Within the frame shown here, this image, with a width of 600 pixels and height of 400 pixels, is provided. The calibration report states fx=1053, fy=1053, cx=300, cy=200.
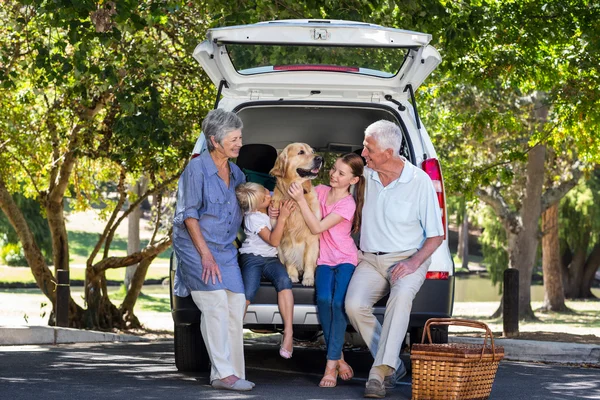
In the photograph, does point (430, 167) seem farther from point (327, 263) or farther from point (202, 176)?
point (202, 176)

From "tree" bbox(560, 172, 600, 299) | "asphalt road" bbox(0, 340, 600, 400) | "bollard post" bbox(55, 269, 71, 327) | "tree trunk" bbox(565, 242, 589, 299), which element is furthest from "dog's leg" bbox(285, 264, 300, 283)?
"tree trunk" bbox(565, 242, 589, 299)

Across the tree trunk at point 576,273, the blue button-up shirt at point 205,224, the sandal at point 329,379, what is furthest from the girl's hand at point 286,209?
the tree trunk at point 576,273

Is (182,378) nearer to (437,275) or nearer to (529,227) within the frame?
(437,275)

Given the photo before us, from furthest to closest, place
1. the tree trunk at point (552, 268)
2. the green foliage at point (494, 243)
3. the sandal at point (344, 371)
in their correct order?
the green foliage at point (494, 243) < the tree trunk at point (552, 268) < the sandal at point (344, 371)

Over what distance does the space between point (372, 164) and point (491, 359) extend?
1.55 metres

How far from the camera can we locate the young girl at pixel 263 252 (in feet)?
23.3

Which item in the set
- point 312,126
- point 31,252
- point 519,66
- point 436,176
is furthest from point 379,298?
point 31,252

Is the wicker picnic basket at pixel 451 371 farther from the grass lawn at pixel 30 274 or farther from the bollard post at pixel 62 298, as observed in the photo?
the grass lawn at pixel 30 274

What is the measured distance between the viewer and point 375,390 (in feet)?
22.0

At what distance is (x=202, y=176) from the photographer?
707cm

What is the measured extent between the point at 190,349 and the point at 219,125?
5.92 feet

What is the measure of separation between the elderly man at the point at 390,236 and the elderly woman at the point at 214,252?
0.81 metres

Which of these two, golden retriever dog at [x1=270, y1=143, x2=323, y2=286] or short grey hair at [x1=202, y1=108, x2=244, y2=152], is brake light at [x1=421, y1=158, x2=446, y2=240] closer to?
golden retriever dog at [x1=270, y1=143, x2=323, y2=286]

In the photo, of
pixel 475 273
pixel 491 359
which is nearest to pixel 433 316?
pixel 491 359
